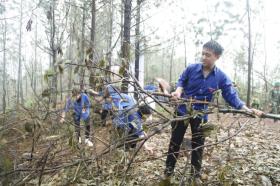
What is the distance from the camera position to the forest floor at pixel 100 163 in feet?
8.13

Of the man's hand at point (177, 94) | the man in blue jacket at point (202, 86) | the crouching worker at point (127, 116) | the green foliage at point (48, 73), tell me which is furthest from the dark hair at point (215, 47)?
the green foliage at point (48, 73)

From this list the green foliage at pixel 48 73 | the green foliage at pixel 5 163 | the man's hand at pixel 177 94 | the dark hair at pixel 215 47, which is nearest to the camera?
the green foliage at pixel 48 73

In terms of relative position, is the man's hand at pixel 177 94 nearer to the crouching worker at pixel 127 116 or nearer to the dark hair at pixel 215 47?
the crouching worker at pixel 127 116

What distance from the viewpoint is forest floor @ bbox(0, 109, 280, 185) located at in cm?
248

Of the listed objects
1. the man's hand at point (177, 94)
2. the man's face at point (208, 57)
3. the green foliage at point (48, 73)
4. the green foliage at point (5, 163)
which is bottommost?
the green foliage at point (5, 163)

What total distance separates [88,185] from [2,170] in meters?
0.93

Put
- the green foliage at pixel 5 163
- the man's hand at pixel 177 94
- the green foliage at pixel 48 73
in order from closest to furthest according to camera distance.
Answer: the green foliage at pixel 48 73 → the man's hand at pixel 177 94 → the green foliage at pixel 5 163

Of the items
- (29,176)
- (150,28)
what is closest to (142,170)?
(29,176)

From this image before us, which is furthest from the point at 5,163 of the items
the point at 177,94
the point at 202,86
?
the point at 202,86

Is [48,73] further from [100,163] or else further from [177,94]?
[100,163]

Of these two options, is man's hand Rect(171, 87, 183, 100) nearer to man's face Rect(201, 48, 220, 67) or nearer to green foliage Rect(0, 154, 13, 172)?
man's face Rect(201, 48, 220, 67)

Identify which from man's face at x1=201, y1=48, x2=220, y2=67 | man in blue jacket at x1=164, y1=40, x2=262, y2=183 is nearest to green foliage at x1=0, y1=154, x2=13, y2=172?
man in blue jacket at x1=164, y1=40, x2=262, y2=183

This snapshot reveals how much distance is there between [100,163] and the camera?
341 centimetres

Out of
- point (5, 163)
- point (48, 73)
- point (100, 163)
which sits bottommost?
point (100, 163)
